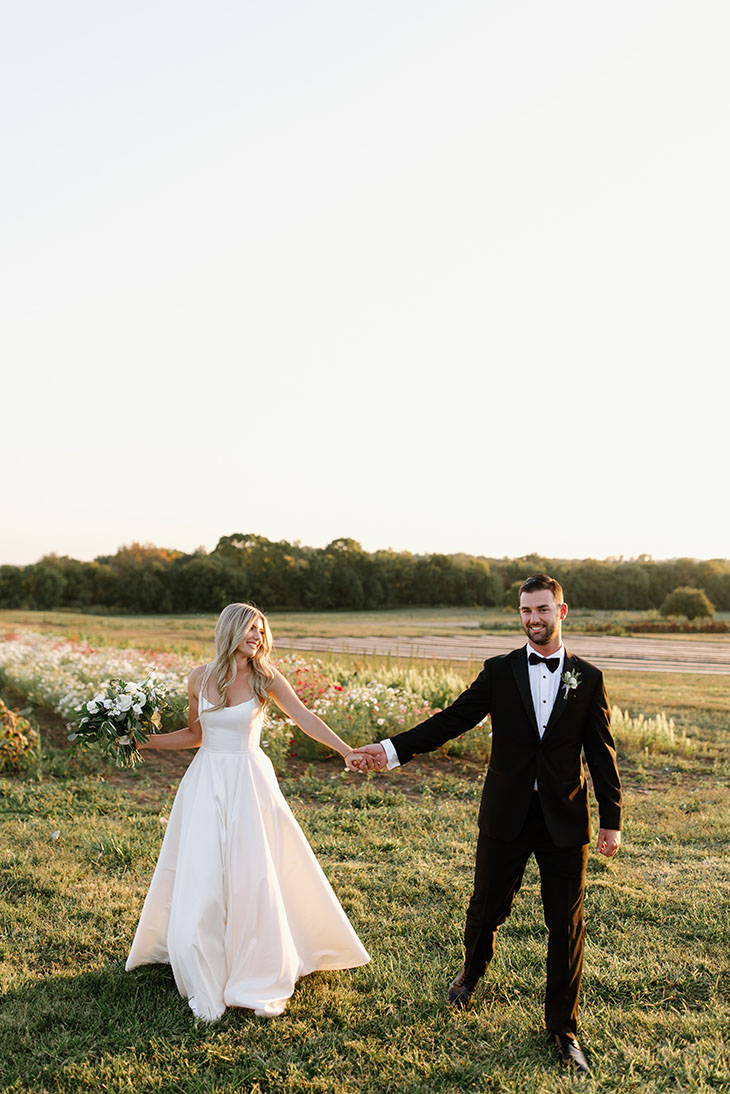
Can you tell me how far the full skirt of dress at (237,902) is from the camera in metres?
4.13

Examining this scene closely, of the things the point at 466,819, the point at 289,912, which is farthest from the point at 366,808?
the point at 289,912

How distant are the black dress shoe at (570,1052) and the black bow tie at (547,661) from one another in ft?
5.47

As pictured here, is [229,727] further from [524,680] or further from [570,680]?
[570,680]

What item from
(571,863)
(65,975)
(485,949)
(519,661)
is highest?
(519,661)

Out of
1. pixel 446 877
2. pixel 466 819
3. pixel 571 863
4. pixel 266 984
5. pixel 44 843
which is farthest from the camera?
pixel 466 819

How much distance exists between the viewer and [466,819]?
7.44 m

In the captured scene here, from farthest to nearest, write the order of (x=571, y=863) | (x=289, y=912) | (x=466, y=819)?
1. (x=466, y=819)
2. (x=289, y=912)
3. (x=571, y=863)

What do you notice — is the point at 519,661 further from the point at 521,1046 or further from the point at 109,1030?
the point at 109,1030

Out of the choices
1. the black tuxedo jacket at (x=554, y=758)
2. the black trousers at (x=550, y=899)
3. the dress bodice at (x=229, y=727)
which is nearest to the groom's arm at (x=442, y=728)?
the black tuxedo jacket at (x=554, y=758)

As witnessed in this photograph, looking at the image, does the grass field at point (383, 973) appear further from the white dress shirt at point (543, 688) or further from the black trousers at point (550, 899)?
the white dress shirt at point (543, 688)

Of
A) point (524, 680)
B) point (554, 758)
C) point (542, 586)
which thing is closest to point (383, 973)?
point (554, 758)

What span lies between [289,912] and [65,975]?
1291mm

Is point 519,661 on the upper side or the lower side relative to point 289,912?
upper

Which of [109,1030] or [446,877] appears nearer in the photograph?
[109,1030]
